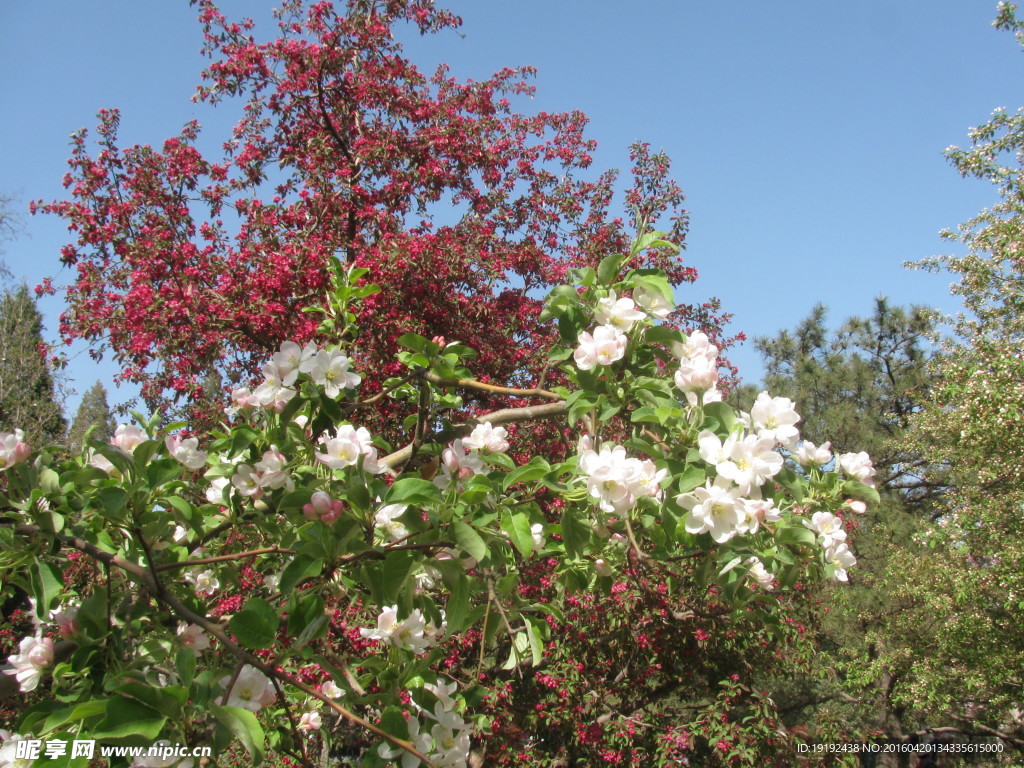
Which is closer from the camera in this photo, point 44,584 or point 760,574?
point 44,584

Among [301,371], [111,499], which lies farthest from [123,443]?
[301,371]

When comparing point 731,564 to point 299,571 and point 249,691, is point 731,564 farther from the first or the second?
point 249,691

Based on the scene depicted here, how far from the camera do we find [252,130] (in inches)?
194

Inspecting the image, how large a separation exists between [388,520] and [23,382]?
1276 cm

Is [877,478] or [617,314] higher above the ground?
[877,478]

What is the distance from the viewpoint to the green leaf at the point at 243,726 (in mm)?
958

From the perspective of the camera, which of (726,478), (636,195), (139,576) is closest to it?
(726,478)

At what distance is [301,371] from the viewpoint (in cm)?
138

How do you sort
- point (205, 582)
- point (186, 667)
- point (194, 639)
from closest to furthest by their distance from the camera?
point (186, 667) < point (194, 639) < point (205, 582)

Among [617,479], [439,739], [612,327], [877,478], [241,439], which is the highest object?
[877,478]

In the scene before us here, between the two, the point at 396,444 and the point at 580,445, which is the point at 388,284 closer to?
the point at 396,444

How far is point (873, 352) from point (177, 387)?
45.4ft

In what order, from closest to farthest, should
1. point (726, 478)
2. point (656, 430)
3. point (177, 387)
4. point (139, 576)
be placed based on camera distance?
point (726, 478) < point (139, 576) < point (656, 430) < point (177, 387)

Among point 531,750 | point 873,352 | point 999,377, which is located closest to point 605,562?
point 531,750
